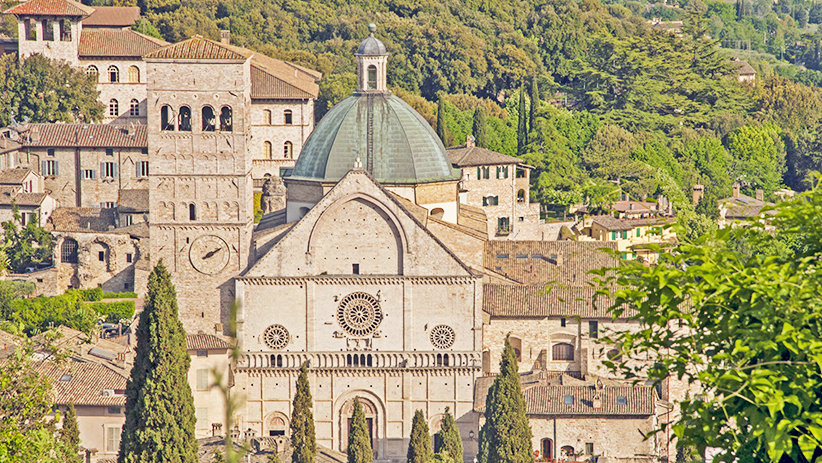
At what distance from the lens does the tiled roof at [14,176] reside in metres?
81.8

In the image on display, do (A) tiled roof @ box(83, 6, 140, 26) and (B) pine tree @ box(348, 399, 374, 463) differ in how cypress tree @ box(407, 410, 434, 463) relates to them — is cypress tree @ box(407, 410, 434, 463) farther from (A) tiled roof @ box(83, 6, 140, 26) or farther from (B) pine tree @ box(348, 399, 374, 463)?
(A) tiled roof @ box(83, 6, 140, 26)

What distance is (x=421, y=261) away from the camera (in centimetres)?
5678

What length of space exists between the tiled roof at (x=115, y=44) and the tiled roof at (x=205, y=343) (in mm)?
44795

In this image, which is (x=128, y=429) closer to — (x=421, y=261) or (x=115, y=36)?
(x=421, y=261)

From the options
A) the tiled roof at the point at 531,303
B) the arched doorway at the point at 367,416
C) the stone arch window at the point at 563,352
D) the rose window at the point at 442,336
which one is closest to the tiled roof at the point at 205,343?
the arched doorway at the point at 367,416

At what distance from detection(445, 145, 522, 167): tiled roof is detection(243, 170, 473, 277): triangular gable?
74.4ft

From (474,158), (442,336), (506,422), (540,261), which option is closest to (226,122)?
(442,336)

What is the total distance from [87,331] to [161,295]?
53.8 feet

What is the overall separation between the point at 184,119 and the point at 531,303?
14.5 m

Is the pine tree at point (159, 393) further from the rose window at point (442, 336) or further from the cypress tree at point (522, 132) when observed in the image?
the cypress tree at point (522, 132)

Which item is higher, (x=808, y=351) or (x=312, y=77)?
(x=312, y=77)

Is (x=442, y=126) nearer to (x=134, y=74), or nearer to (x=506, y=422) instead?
(x=134, y=74)

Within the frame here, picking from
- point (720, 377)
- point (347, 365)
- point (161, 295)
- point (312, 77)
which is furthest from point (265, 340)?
point (312, 77)

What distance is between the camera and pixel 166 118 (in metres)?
58.5
